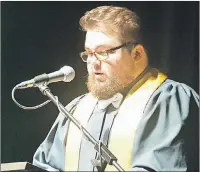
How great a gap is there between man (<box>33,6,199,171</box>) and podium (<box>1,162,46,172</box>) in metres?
0.03

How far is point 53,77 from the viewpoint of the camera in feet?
6.85

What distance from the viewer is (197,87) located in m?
2.19

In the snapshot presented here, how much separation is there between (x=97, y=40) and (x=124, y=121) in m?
0.42

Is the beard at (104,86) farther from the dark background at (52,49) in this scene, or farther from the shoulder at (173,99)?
the shoulder at (173,99)

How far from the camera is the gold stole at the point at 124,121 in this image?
2.05 metres

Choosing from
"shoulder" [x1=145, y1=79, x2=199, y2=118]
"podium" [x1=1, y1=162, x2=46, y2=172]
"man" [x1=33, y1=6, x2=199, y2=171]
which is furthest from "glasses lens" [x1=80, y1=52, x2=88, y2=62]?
"podium" [x1=1, y1=162, x2=46, y2=172]

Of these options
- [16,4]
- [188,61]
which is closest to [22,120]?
[16,4]

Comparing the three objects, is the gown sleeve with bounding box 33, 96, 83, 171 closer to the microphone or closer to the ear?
the microphone

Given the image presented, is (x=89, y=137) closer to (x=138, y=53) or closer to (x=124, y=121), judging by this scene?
(x=124, y=121)

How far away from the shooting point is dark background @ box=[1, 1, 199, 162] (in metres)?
2.17

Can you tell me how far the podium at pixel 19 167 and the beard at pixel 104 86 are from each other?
1.56 ft

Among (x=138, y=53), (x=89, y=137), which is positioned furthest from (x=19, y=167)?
(x=138, y=53)

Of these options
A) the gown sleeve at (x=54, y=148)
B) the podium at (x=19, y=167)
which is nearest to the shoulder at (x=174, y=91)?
the gown sleeve at (x=54, y=148)

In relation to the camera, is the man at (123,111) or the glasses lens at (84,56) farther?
the glasses lens at (84,56)
